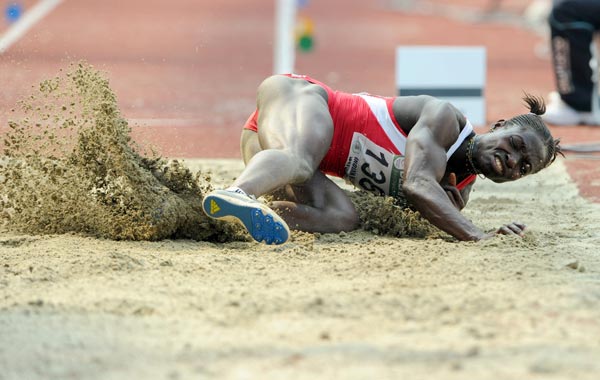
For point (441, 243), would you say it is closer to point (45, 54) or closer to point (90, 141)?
point (90, 141)

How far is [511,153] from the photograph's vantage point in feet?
17.0

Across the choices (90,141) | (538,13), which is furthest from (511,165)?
(538,13)

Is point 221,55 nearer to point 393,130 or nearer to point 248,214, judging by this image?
point 393,130

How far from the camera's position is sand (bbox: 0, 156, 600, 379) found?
3168mm

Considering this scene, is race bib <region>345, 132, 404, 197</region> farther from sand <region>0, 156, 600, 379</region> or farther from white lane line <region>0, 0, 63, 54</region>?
white lane line <region>0, 0, 63, 54</region>

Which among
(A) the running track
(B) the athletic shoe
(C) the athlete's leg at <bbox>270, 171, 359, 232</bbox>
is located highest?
(A) the running track

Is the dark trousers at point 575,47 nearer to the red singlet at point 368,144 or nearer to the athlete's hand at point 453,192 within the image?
the red singlet at point 368,144

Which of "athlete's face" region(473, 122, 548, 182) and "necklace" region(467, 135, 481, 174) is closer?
"athlete's face" region(473, 122, 548, 182)

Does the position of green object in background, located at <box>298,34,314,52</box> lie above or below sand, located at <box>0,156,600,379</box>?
above

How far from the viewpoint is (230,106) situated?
10328 millimetres

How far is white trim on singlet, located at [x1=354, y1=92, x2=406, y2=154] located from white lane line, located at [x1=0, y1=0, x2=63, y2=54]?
7168mm

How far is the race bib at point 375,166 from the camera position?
5.41 meters

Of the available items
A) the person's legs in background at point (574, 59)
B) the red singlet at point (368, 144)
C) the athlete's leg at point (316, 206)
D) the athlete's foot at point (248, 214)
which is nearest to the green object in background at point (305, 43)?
the person's legs in background at point (574, 59)

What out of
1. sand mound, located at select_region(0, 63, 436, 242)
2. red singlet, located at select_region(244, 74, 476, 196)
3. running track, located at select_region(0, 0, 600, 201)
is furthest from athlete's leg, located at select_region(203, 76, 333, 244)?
running track, located at select_region(0, 0, 600, 201)
